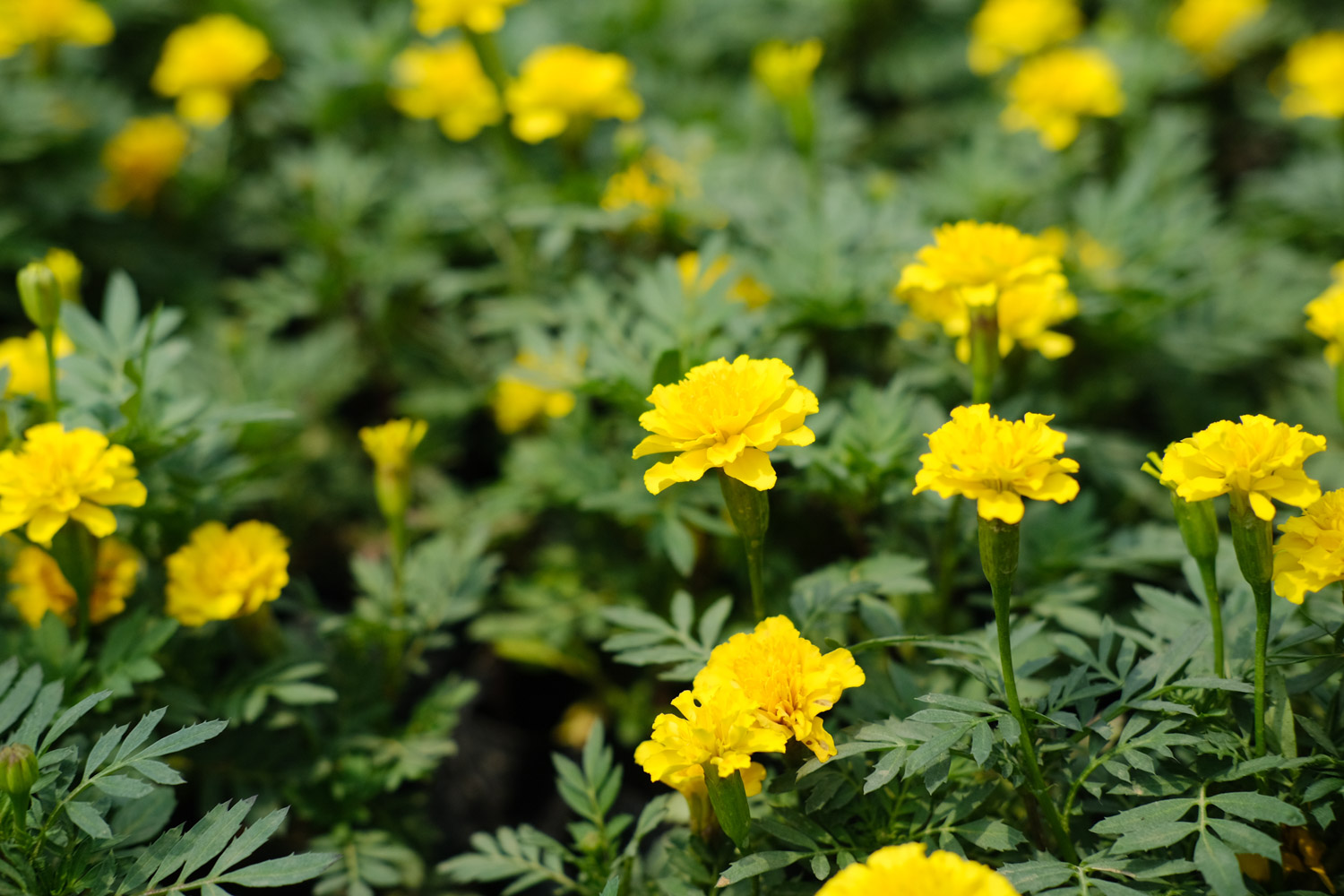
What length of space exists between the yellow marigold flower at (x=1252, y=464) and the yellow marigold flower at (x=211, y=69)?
2216mm

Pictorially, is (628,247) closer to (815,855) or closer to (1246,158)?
(815,855)

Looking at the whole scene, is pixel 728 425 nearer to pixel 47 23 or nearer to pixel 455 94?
pixel 455 94

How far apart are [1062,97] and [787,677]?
1.66m

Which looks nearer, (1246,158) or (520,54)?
(520,54)

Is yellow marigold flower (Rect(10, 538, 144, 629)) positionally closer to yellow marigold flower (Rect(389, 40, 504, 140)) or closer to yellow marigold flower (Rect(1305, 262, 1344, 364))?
yellow marigold flower (Rect(389, 40, 504, 140))

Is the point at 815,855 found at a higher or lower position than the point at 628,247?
lower

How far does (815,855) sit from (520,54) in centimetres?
193

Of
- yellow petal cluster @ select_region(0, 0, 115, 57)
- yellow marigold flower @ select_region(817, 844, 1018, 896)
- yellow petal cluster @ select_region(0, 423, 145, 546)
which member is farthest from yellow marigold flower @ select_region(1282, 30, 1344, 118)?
yellow petal cluster @ select_region(0, 0, 115, 57)

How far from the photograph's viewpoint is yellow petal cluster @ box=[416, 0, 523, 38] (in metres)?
1.82

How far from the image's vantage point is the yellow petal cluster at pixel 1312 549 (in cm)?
94

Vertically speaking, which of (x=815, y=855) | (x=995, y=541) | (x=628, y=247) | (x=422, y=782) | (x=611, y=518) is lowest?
(x=422, y=782)

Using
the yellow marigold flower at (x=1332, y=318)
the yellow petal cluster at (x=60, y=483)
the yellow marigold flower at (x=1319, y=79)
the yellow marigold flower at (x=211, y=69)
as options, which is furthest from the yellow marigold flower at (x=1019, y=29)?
the yellow petal cluster at (x=60, y=483)

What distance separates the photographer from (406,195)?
222cm

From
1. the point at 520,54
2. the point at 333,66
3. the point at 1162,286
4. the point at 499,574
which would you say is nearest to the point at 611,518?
the point at 499,574
